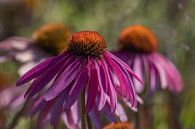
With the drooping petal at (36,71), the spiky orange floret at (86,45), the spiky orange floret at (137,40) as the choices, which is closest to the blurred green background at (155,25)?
the spiky orange floret at (137,40)

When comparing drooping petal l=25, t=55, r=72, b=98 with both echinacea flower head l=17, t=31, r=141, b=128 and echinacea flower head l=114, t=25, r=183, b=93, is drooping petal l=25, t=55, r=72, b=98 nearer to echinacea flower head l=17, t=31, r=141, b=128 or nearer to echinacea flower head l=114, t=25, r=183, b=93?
echinacea flower head l=17, t=31, r=141, b=128

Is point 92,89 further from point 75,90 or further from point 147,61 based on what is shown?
point 147,61

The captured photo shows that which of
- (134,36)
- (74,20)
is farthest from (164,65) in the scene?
(74,20)

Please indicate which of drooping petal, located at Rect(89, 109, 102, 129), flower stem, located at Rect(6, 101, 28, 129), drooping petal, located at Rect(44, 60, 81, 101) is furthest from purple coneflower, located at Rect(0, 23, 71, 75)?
drooping petal, located at Rect(44, 60, 81, 101)

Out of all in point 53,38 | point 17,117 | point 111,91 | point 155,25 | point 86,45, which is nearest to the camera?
point 111,91

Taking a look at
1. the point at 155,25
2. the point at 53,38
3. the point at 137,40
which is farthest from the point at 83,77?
the point at 155,25

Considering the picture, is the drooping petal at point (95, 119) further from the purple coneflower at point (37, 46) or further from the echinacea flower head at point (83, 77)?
the purple coneflower at point (37, 46)

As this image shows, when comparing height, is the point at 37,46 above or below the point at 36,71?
below
